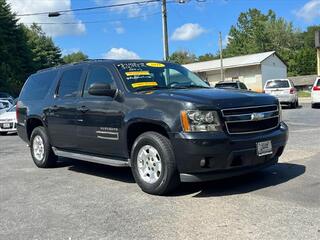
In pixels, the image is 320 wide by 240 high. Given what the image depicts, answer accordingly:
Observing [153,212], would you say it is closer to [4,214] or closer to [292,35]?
[4,214]

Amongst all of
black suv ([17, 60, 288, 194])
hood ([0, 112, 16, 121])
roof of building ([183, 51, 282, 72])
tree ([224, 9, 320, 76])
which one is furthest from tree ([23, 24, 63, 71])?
black suv ([17, 60, 288, 194])

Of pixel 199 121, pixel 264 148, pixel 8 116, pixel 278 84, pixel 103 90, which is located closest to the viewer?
pixel 199 121

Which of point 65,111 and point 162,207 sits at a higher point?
point 65,111

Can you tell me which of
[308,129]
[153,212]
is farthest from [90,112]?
[308,129]

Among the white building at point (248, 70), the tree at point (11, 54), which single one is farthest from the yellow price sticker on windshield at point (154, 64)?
the white building at point (248, 70)

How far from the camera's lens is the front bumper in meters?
5.80

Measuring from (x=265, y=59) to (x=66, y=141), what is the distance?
52.0 m

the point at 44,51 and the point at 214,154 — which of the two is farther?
the point at 44,51

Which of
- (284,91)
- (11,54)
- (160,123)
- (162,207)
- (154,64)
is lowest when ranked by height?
(162,207)

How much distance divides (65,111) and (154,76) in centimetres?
174

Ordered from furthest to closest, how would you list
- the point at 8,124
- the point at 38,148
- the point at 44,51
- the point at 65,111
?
the point at 44,51 → the point at 8,124 → the point at 38,148 → the point at 65,111

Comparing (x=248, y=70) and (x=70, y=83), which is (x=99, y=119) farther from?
(x=248, y=70)

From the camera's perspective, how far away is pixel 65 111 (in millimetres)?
8086

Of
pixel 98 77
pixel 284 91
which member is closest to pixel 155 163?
pixel 98 77
